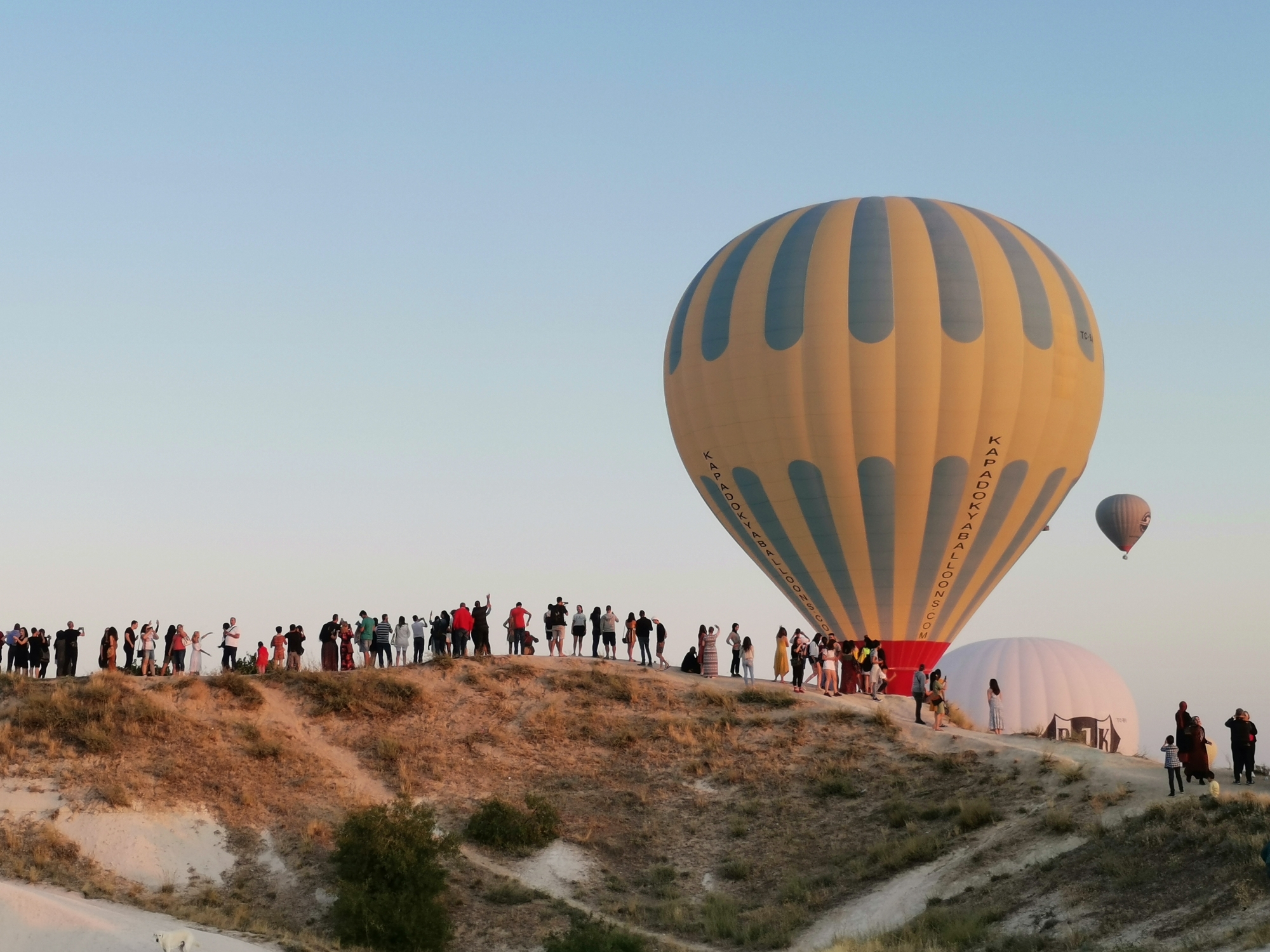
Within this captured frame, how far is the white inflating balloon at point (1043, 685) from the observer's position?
56.7m

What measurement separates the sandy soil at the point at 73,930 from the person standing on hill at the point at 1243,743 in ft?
52.7

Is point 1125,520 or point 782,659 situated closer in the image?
point 782,659

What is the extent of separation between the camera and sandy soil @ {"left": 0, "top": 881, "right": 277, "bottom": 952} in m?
22.9

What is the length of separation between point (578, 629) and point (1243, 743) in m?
16.3

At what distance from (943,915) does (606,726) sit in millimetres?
11465

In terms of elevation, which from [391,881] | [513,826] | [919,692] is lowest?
[391,881]

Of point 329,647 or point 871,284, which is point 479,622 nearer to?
point 329,647

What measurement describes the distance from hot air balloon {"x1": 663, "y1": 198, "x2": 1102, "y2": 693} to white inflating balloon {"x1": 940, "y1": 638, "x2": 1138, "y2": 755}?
14714 mm

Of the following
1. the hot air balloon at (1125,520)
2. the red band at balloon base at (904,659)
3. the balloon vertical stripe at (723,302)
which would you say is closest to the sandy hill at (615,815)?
the red band at balloon base at (904,659)

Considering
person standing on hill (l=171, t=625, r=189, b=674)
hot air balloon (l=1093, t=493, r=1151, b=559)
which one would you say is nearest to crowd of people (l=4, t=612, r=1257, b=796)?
person standing on hill (l=171, t=625, r=189, b=674)

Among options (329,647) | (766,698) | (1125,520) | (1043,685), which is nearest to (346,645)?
(329,647)

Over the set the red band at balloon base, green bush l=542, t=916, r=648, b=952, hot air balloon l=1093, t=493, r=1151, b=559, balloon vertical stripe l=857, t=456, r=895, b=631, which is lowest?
green bush l=542, t=916, r=648, b=952

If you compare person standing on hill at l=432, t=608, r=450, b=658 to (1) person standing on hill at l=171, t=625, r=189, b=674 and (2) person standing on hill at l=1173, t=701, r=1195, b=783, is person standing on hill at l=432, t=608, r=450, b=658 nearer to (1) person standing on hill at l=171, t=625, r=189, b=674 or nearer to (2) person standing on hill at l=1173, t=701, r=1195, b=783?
(1) person standing on hill at l=171, t=625, r=189, b=674

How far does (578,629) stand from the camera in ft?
129
